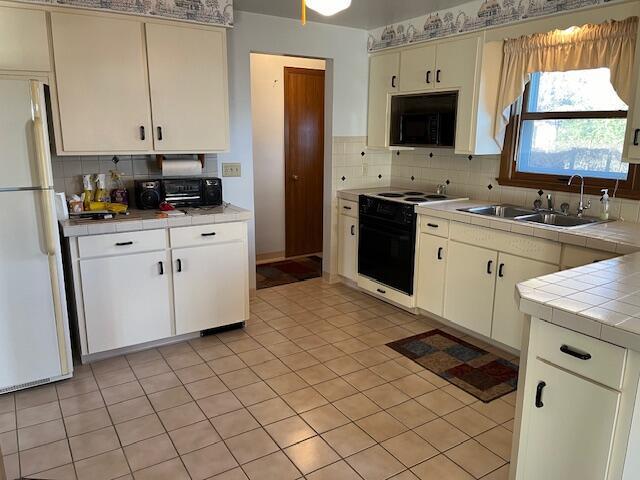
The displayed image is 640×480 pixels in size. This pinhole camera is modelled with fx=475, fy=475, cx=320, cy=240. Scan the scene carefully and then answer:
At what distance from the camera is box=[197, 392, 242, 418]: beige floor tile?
260 cm

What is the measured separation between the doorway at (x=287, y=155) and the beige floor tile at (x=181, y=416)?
242 centimetres

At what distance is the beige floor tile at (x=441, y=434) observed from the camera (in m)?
2.35

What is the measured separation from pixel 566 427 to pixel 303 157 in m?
4.35

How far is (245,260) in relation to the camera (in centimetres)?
354

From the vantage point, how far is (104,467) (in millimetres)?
2164

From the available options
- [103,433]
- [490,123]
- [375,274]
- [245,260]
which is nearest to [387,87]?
[490,123]

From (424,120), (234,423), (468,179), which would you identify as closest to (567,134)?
(468,179)

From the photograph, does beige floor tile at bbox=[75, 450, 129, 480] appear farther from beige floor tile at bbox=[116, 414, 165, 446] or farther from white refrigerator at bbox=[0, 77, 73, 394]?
white refrigerator at bbox=[0, 77, 73, 394]

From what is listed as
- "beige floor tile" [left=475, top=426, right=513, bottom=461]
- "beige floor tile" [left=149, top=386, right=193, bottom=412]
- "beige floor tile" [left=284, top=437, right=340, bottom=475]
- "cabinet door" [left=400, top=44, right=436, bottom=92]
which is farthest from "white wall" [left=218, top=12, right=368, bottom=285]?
"beige floor tile" [left=475, top=426, right=513, bottom=461]

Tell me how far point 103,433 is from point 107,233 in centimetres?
119

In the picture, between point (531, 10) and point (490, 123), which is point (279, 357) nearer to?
point (490, 123)

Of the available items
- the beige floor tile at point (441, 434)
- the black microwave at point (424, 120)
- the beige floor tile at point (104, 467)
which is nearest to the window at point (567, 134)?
the black microwave at point (424, 120)

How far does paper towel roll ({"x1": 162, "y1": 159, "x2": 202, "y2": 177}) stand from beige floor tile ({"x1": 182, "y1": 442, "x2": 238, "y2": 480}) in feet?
6.70

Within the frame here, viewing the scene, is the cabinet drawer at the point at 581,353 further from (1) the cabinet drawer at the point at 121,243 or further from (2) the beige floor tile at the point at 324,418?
(1) the cabinet drawer at the point at 121,243
